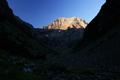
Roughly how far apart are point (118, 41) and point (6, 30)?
107 ft

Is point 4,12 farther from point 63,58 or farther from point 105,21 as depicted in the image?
point 105,21

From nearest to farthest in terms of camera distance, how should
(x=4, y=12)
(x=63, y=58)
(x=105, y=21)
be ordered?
(x=4, y=12) → (x=63, y=58) → (x=105, y=21)

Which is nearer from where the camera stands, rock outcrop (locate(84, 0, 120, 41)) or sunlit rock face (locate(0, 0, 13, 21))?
sunlit rock face (locate(0, 0, 13, 21))

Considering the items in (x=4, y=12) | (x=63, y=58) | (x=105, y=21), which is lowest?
(x=63, y=58)

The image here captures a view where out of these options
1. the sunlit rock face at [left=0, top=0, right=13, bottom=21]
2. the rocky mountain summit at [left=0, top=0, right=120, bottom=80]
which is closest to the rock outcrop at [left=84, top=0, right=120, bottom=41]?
the rocky mountain summit at [left=0, top=0, right=120, bottom=80]

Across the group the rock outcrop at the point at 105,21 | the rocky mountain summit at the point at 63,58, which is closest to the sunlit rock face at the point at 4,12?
the rocky mountain summit at the point at 63,58

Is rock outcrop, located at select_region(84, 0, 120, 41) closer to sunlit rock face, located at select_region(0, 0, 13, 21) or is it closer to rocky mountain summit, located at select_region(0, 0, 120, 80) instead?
rocky mountain summit, located at select_region(0, 0, 120, 80)

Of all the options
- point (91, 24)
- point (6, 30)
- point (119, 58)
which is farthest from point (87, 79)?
point (91, 24)

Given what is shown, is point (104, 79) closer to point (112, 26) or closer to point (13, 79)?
point (13, 79)

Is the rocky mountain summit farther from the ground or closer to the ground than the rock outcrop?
closer to the ground

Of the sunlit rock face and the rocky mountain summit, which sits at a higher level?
the sunlit rock face

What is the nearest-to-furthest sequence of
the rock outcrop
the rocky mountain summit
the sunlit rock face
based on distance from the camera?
the rocky mountain summit → the sunlit rock face → the rock outcrop

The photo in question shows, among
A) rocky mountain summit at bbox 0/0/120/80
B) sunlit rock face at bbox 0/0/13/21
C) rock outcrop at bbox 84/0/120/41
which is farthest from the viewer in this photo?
rock outcrop at bbox 84/0/120/41

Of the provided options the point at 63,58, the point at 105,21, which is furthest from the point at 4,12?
the point at 105,21
